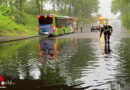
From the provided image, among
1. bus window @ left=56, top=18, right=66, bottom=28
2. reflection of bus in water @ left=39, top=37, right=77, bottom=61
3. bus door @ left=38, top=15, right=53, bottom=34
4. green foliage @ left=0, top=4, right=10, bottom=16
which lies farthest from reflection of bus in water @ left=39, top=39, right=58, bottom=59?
green foliage @ left=0, top=4, right=10, bottom=16

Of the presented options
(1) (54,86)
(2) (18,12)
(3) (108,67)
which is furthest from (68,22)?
(1) (54,86)

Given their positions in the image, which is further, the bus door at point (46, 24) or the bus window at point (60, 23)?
the bus window at point (60, 23)

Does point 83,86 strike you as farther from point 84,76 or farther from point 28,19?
point 28,19

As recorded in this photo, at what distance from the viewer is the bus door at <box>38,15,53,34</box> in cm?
3706

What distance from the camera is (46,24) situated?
122 feet

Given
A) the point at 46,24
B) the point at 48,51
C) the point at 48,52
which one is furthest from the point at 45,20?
the point at 48,52

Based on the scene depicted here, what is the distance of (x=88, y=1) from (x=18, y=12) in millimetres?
72603

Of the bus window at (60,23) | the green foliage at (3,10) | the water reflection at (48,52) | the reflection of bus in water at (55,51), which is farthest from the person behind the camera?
the green foliage at (3,10)

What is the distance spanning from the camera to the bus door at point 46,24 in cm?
3706

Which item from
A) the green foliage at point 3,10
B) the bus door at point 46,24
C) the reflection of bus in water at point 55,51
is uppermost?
the green foliage at point 3,10

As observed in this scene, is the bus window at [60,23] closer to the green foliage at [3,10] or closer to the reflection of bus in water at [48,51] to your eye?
the green foliage at [3,10]

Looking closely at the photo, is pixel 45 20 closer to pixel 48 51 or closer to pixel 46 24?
pixel 46 24

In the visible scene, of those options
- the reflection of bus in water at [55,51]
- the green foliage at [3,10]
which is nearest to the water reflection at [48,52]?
the reflection of bus in water at [55,51]

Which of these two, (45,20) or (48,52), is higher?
(45,20)
